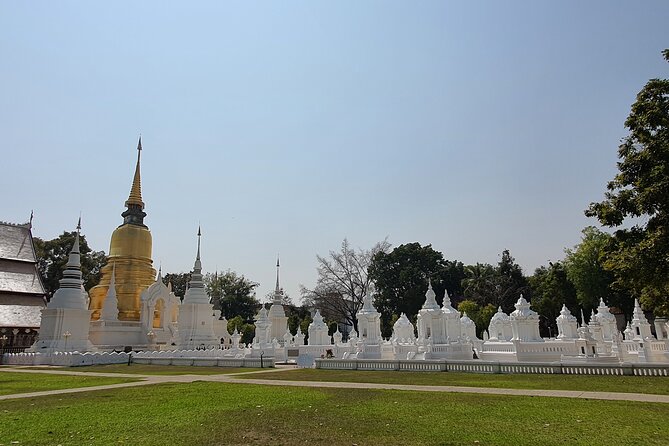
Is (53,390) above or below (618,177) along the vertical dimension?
below

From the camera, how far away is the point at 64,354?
105ft

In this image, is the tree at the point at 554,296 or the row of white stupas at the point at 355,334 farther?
the tree at the point at 554,296

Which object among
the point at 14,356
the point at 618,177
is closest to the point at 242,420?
the point at 618,177

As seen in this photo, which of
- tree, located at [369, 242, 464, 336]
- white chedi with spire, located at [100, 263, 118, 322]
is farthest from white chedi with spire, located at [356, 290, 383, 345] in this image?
tree, located at [369, 242, 464, 336]

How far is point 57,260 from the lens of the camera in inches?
2443

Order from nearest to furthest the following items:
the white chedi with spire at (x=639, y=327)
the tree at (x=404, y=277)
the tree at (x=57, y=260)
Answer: the white chedi with spire at (x=639, y=327) → the tree at (x=57, y=260) → the tree at (x=404, y=277)

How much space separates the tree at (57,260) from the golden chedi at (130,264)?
43.0ft

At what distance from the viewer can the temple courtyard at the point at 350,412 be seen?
8094 millimetres

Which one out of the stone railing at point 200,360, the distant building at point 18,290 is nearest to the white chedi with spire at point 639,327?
the stone railing at point 200,360

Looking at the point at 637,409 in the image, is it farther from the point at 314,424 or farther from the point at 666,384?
the point at 314,424

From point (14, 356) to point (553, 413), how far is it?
122ft

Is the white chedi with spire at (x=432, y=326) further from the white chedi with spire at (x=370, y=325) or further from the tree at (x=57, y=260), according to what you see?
the tree at (x=57, y=260)

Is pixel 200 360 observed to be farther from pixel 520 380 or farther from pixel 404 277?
pixel 404 277

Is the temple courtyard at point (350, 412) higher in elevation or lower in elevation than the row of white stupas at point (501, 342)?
lower
